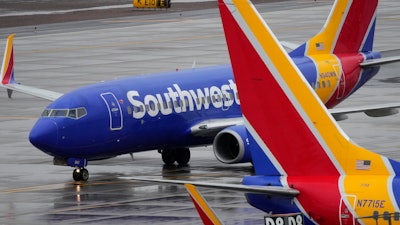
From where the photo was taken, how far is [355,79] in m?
42.0

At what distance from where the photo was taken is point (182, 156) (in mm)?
39781

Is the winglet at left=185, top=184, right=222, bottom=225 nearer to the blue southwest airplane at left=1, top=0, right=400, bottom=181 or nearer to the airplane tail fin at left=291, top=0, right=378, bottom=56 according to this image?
the blue southwest airplane at left=1, top=0, right=400, bottom=181

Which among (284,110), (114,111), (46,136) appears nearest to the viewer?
(284,110)

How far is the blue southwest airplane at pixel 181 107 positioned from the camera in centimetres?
3597

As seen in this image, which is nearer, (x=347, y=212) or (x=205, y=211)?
(x=205, y=211)

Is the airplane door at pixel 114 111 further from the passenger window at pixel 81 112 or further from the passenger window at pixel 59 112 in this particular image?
the passenger window at pixel 59 112

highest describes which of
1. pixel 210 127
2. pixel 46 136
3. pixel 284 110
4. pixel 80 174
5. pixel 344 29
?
pixel 344 29

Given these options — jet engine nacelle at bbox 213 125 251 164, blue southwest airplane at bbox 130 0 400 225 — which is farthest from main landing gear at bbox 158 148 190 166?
blue southwest airplane at bbox 130 0 400 225

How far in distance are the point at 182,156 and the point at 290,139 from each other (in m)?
22.0

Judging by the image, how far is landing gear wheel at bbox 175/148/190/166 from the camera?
3975cm

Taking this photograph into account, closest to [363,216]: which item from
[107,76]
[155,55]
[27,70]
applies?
[107,76]

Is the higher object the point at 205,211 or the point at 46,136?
the point at 205,211

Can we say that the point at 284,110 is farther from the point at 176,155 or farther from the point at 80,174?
the point at 176,155

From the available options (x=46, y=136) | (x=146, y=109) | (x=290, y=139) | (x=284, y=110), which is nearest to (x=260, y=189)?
(x=290, y=139)
